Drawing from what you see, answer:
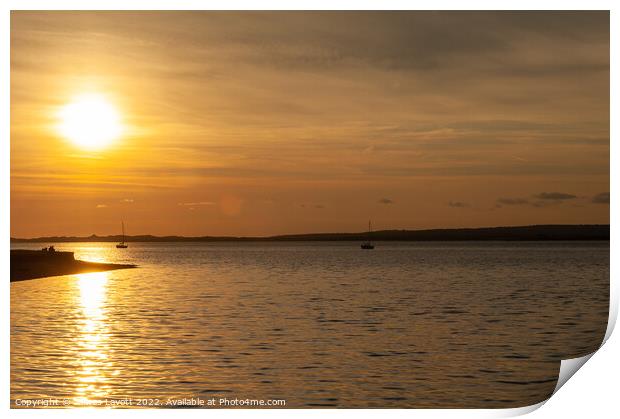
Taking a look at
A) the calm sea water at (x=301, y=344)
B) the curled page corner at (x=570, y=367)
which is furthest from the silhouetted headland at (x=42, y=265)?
the curled page corner at (x=570, y=367)

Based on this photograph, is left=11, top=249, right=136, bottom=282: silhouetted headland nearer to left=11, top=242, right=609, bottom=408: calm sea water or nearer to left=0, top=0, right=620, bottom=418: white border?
left=11, top=242, right=609, bottom=408: calm sea water

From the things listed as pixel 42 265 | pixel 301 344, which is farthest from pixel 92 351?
pixel 42 265

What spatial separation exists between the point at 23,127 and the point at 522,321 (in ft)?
36.8

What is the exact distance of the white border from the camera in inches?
322

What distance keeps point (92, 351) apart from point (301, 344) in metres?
3.42

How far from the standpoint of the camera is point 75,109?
12.1 metres

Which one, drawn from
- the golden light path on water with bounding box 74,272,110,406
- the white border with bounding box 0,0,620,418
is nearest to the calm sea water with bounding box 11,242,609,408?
the golden light path on water with bounding box 74,272,110,406

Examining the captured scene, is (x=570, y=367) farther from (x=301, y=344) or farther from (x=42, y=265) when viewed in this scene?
(x=42, y=265)

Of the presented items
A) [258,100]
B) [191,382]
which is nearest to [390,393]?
[191,382]
